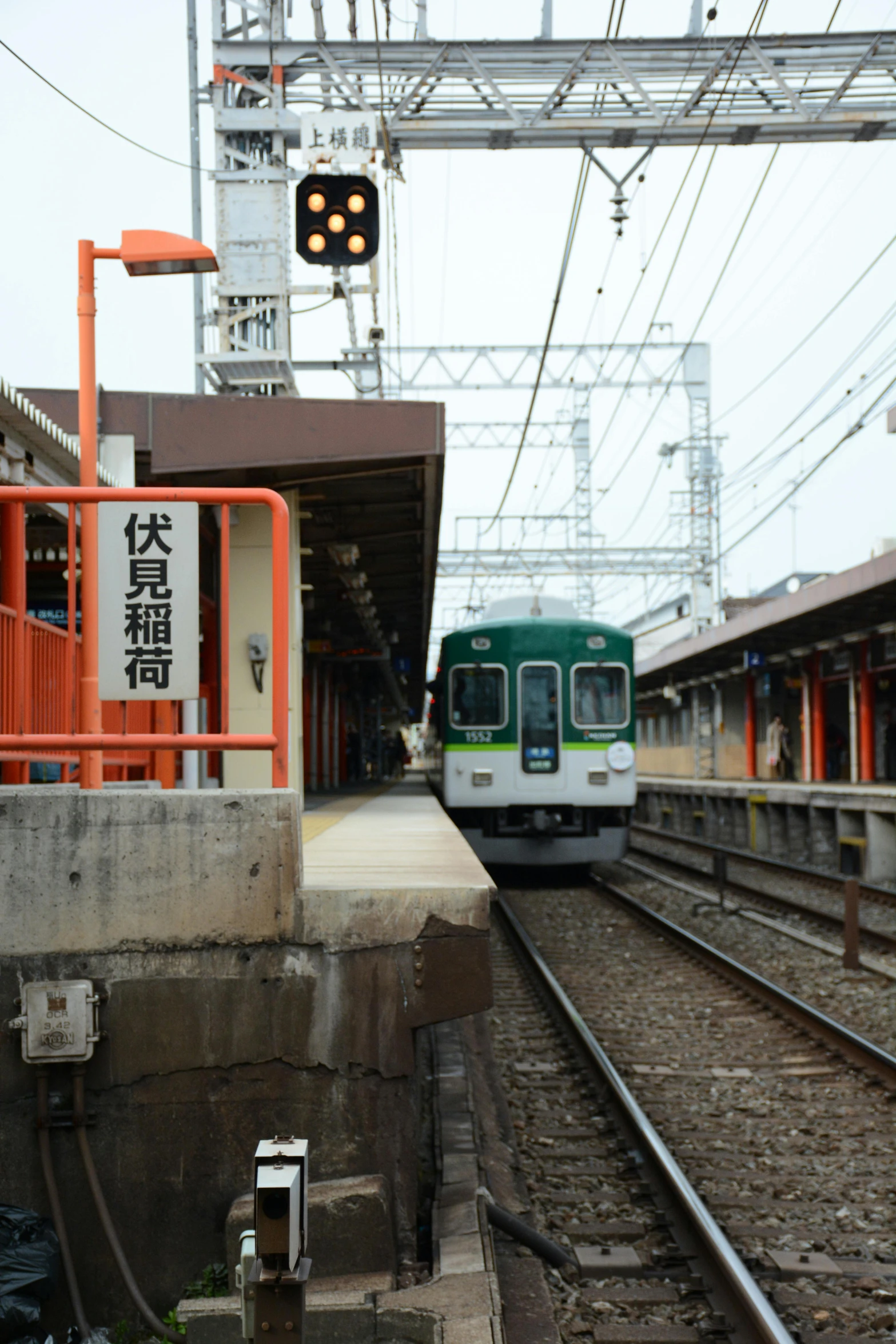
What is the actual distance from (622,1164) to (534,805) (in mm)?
8514

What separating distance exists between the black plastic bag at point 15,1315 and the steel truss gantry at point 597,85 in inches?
481

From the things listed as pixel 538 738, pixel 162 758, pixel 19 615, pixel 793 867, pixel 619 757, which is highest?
pixel 19 615

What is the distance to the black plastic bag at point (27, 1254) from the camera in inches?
135

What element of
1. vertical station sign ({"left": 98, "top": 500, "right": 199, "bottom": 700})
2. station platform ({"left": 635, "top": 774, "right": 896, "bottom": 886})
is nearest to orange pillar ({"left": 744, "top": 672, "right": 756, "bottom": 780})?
station platform ({"left": 635, "top": 774, "right": 896, "bottom": 886})

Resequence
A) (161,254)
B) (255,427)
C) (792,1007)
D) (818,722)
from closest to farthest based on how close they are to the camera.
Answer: (161,254), (792,1007), (255,427), (818,722)

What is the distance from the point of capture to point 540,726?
14.3 meters

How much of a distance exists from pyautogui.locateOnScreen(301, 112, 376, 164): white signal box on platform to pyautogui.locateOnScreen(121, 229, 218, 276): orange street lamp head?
6411mm

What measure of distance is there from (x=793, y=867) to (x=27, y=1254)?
51.8 feet

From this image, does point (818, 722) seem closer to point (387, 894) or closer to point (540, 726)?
point (540, 726)

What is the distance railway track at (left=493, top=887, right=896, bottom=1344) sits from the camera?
423 cm

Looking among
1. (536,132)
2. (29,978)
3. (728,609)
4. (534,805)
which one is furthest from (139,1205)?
(728,609)

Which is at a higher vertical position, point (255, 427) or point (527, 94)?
point (527, 94)

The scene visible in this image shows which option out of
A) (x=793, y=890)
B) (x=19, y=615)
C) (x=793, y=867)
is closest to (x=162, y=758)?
(x=19, y=615)

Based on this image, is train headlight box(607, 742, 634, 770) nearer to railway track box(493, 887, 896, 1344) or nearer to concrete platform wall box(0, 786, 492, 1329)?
railway track box(493, 887, 896, 1344)
